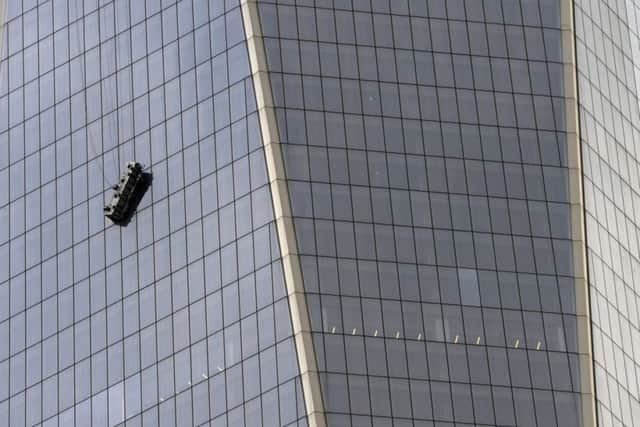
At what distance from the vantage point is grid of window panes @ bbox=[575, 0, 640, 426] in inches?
6831

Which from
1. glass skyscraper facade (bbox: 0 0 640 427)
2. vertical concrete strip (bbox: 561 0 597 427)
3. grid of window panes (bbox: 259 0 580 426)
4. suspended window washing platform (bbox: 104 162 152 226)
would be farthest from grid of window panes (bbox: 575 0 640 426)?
suspended window washing platform (bbox: 104 162 152 226)

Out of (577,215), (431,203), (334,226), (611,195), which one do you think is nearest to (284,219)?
(334,226)

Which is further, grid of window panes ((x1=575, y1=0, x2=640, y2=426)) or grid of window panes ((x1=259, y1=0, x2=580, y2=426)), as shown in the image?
grid of window panes ((x1=575, y1=0, x2=640, y2=426))

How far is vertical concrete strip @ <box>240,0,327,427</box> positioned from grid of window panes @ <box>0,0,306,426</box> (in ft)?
2.46

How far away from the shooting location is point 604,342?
569 feet

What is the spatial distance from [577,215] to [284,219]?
66.7 ft

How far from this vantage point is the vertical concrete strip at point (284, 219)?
164 metres

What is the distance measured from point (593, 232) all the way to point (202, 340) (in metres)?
27.5

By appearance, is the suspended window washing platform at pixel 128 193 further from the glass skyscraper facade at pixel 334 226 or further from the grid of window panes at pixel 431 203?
the grid of window panes at pixel 431 203

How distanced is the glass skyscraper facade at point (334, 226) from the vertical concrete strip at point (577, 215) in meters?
0.16

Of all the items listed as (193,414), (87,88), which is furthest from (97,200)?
(193,414)

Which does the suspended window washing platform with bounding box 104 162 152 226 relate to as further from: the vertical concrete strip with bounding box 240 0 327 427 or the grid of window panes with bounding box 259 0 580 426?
the grid of window panes with bounding box 259 0 580 426

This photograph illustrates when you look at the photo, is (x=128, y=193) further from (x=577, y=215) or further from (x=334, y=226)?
(x=577, y=215)

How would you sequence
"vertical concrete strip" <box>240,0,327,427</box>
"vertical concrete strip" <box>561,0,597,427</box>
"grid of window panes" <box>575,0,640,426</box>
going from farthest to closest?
"grid of window panes" <box>575,0,640,426</box> → "vertical concrete strip" <box>561,0,597,427</box> → "vertical concrete strip" <box>240,0,327,427</box>
